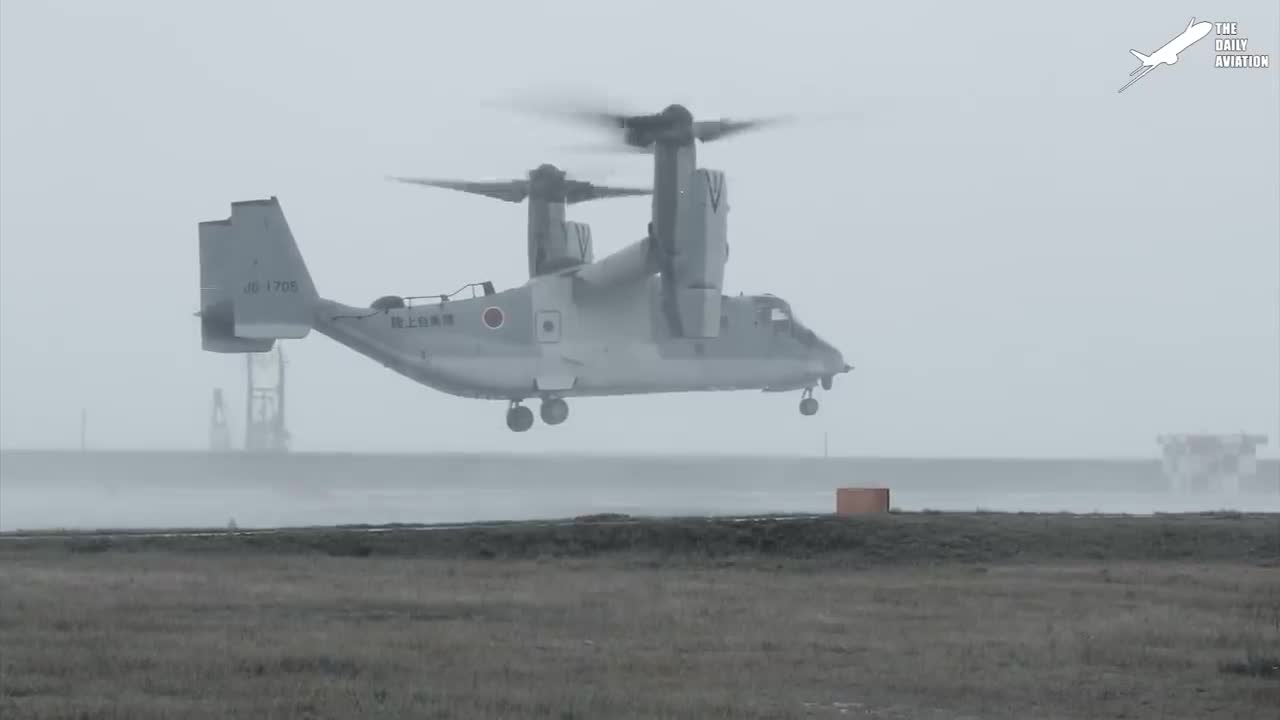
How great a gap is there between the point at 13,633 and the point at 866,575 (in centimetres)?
1855

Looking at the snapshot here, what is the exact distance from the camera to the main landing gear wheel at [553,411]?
64812 millimetres

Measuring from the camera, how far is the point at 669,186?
6281cm

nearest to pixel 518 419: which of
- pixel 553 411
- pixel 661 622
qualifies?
pixel 553 411

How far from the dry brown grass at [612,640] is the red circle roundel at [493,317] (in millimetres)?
22966

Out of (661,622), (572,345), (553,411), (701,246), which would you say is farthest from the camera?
(553,411)

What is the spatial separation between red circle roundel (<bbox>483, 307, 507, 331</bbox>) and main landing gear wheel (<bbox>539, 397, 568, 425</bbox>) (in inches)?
163

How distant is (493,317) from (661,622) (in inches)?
1332

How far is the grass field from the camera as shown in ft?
69.2

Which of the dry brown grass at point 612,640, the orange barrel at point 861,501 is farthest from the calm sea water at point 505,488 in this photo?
the dry brown grass at point 612,640

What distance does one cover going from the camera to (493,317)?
61688 mm

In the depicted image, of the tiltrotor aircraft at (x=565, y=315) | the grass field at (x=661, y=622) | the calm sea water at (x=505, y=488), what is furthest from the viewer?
the calm sea water at (x=505, y=488)

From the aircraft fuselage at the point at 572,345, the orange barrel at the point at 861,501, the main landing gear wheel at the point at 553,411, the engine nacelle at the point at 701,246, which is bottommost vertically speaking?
the orange barrel at the point at 861,501

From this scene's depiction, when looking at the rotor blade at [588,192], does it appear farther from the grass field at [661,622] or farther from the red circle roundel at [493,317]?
the grass field at [661,622]

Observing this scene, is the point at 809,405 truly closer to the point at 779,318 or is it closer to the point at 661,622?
the point at 779,318
